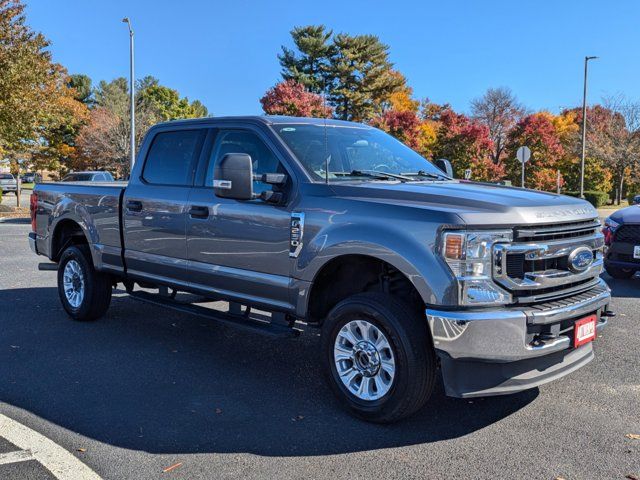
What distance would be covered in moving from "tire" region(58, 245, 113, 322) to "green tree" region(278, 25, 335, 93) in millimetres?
45866

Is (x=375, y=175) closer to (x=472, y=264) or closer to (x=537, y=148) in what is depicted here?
(x=472, y=264)

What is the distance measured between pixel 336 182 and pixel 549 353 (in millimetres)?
1854

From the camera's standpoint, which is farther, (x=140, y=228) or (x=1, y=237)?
(x=1, y=237)

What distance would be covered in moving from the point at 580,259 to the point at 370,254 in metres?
1.40

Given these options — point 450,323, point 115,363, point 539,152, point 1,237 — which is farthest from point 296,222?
point 539,152

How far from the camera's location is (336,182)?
442 centimetres

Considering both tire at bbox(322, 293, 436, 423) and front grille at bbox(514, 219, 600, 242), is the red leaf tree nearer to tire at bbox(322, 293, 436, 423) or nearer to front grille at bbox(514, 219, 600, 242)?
front grille at bbox(514, 219, 600, 242)

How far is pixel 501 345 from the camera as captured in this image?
3.47 metres

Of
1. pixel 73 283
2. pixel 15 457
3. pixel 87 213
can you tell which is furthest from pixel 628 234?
pixel 15 457

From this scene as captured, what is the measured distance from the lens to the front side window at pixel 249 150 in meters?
4.71

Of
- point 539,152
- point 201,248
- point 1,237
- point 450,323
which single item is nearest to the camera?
point 450,323

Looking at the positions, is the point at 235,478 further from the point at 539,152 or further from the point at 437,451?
the point at 539,152

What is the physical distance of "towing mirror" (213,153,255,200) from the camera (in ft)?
14.2

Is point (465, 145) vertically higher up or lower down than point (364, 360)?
higher up
